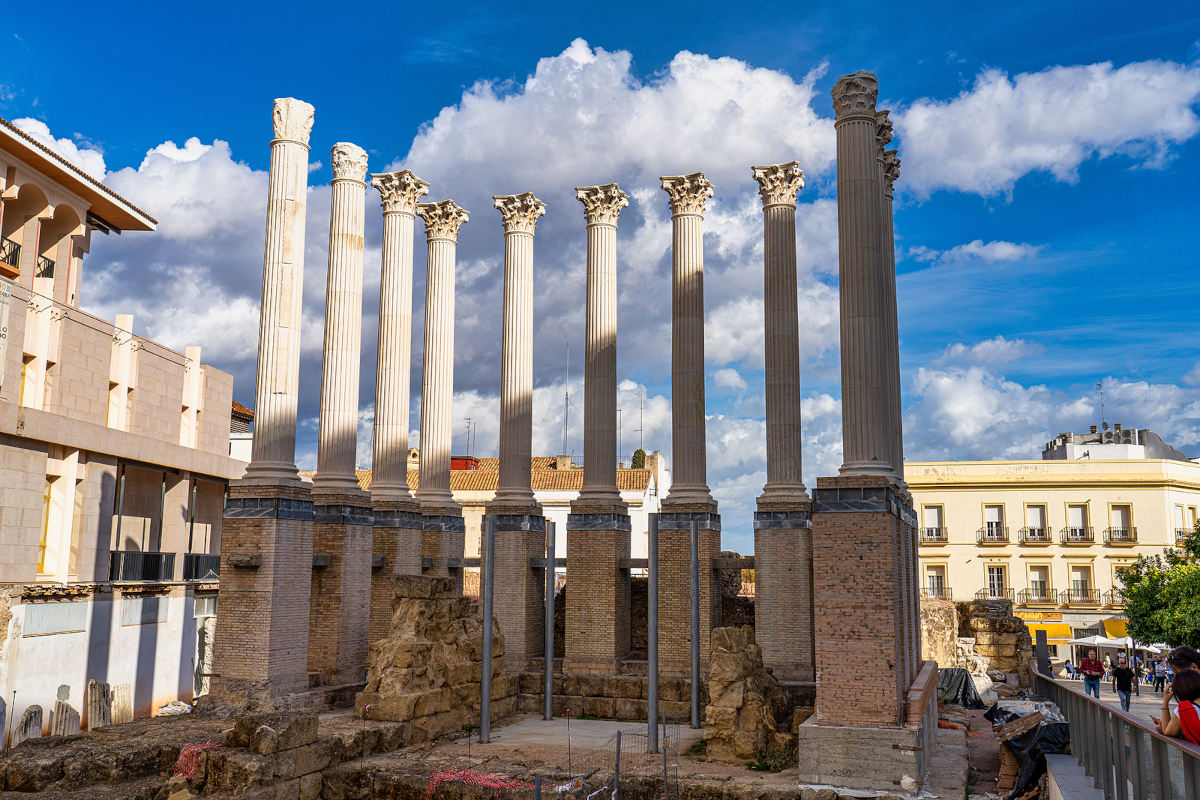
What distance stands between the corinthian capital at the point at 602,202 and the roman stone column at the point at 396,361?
4582mm

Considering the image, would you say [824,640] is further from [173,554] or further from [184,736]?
[173,554]

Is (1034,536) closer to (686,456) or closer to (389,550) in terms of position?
(686,456)

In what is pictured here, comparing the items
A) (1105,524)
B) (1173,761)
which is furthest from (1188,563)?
(1173,761)

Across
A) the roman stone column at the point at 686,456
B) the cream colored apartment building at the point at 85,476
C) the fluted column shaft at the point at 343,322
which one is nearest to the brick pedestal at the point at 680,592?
the roman stone column at the point at 686,456

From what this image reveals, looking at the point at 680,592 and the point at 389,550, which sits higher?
the point at 389,550

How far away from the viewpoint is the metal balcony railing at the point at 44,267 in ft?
106

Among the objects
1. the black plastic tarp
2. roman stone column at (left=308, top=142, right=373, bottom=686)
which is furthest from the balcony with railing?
roman stone column at (left=308, top=142, right=373, bottom=686)

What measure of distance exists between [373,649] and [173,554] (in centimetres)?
1703

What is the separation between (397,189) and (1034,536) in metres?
33.7

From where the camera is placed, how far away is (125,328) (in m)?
34.2

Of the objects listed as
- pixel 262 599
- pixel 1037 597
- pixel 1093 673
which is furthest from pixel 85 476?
A: pixel 1037 597

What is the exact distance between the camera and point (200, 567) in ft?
115

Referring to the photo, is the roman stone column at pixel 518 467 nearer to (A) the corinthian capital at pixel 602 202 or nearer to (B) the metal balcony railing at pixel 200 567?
(A) the corinthian capital at pixel 602 202

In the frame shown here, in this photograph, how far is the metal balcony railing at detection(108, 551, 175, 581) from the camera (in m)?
30.9
